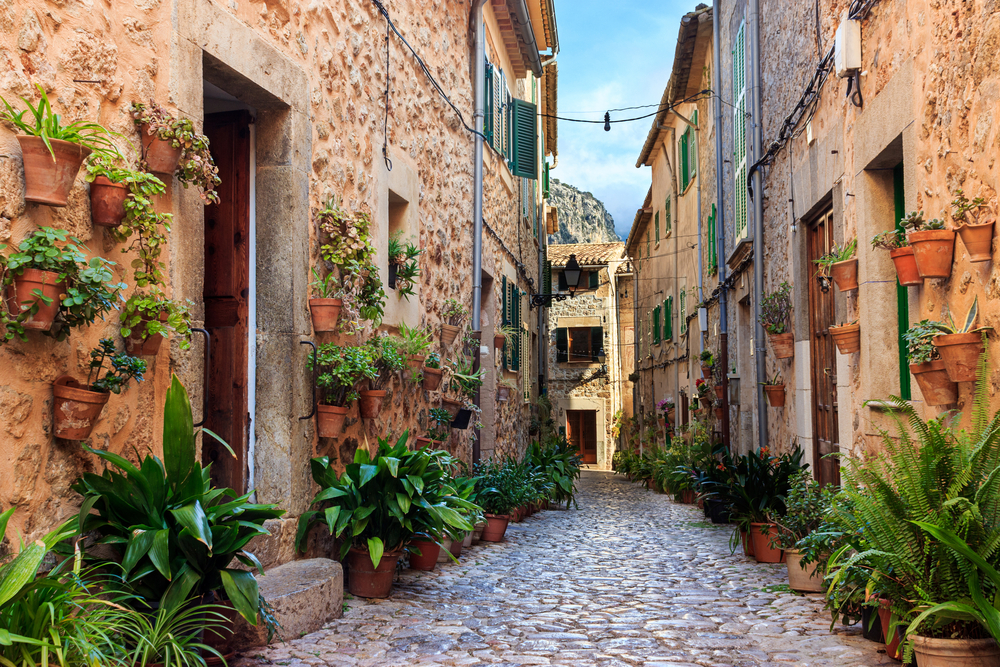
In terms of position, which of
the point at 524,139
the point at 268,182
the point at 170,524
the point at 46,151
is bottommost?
the point at 170,524

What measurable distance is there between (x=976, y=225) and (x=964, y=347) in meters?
0.49

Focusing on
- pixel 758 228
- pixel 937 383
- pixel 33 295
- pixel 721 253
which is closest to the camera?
pixel 33 295

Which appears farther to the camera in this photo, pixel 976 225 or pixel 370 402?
pixel 370 402

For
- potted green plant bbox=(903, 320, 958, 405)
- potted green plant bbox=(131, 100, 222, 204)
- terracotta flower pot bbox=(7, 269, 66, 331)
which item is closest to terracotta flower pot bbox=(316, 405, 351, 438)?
potted green plant bbox=(131, 100, 222, 204)

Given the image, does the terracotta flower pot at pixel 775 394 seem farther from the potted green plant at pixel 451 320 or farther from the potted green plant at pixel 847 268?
the potted green plant at pixel 451 320

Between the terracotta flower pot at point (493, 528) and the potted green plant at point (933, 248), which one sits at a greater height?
the potted green plant at point (933, 248)

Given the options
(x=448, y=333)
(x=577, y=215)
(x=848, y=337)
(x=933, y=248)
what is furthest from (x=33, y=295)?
(x=577, y=215)

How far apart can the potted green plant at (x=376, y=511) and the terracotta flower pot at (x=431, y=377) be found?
5.73ft

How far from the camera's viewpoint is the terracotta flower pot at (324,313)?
14.8 feet

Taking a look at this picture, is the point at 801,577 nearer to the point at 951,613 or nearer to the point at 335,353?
the point at 951,613

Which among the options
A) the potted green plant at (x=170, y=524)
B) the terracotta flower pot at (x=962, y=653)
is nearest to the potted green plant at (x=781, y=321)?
the terracotta flower pot at (x=962, y=653)

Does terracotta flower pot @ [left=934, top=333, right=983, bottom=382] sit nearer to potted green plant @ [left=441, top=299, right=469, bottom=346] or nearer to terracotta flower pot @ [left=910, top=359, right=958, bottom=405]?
terracotta flower pot @ [left=910, top=359, right=958, bottom=405]

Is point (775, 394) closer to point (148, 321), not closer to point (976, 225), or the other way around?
point (976, 225)

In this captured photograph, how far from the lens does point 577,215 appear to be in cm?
5362
